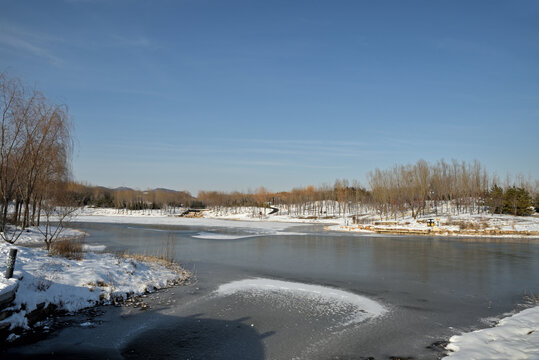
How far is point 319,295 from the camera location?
1082cm

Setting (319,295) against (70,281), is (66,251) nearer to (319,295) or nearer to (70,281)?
(70,281)

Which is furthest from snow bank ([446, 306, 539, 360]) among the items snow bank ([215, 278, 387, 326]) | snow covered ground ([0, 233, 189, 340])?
snow covered ground ([0, 233, 189, 340])

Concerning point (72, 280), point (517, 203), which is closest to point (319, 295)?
point (72, 280)

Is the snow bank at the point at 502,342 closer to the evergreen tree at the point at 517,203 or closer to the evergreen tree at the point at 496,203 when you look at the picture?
the evergreen tree at the point at 517,203

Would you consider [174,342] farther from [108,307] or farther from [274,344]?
[108,307]

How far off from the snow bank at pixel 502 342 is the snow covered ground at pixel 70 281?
28.2ft

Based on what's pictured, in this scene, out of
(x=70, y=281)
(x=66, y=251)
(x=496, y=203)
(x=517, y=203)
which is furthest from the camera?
(x=496, y=203)

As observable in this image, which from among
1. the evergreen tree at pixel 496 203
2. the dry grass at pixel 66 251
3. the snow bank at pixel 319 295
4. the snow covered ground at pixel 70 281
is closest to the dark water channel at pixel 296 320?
the snow bank at pixel 319 295

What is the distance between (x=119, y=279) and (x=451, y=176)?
209ft

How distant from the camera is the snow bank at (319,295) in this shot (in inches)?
358

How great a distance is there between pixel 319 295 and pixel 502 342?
5.24m

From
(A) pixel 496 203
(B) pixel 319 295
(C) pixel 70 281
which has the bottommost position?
(B) pixel 319 295

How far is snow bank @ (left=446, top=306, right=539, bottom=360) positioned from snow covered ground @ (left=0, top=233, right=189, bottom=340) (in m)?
8.61

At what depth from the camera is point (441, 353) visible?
6406 millimetres
